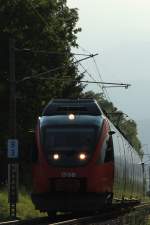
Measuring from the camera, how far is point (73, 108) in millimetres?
25375

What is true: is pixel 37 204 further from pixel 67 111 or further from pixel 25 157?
pixel 25 157

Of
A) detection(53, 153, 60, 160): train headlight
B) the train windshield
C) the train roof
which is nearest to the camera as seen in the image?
detection(53, 153, 60, 160): train headlight

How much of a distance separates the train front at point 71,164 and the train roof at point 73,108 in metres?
0.60

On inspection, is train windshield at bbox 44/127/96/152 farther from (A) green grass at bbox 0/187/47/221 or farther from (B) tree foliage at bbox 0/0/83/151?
(B) tree foliage at bbox 0/0/83/151

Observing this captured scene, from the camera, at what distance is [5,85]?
153 ft

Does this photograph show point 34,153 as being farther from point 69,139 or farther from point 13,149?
point 13,149

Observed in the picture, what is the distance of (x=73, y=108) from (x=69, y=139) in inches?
74.9

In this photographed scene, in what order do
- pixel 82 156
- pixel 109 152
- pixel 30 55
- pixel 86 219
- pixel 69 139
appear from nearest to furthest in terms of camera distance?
pixel 86 219
pixel 82 156
pixel 69 139
pixel 109 152
pixel 30 55

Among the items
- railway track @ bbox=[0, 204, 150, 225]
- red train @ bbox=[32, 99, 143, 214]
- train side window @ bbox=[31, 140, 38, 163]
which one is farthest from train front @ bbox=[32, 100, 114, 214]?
railway track @ bbox=[0, 204, 150, 225]

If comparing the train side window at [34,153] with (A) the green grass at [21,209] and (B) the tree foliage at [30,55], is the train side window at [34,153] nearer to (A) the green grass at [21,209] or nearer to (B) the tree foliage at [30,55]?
(A) the green grass at [21,209]

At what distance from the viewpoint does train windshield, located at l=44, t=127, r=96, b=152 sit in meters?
23.5

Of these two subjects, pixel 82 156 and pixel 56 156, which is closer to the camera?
pixel 56 156

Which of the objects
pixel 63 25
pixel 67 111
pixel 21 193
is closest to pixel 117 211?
pixel 67 111

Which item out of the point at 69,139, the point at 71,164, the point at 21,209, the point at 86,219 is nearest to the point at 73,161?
the point at 71,164
